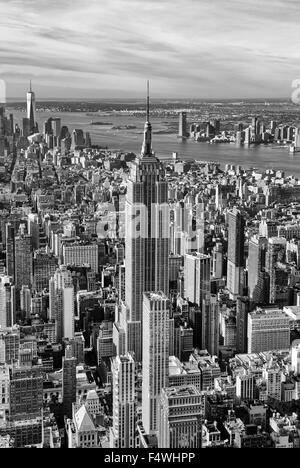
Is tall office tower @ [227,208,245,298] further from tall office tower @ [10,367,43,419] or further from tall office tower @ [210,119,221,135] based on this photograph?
tall office tower @ [10,367,43,419]

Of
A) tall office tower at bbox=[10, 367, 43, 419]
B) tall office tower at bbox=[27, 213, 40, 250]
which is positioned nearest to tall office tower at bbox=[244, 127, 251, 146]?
tall office tower at bbox=[10, 367, 43, 419]

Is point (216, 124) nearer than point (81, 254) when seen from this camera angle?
Yes

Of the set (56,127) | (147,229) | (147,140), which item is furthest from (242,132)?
(56,127)

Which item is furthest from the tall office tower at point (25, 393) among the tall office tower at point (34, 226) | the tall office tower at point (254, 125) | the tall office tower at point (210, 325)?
the tall office tower at point (34, 226)

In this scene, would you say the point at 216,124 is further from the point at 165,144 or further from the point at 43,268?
the point at 43,268

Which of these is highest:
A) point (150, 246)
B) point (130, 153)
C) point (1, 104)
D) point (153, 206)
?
point (1, 104)

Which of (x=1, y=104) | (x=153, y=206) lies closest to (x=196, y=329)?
(x=153, y=206)
